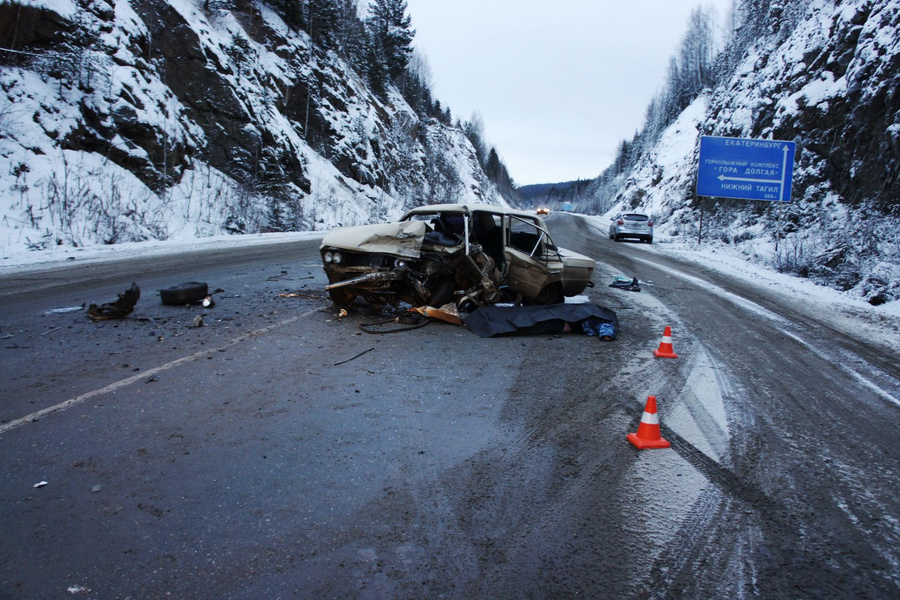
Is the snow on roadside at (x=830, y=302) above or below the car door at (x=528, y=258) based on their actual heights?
below

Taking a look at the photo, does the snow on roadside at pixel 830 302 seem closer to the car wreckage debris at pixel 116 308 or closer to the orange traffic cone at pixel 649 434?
the orange traffic cone at pixel 649 434

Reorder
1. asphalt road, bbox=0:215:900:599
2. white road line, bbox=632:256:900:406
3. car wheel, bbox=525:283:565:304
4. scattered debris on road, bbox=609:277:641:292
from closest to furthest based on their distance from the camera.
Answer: asphalt road, bbox=0:215:900:599 → white road line, bbox=632:256:900:406 → car wheel, bbox=525:283:565:304 → scattered debris on road, bbox=609:277:641:292

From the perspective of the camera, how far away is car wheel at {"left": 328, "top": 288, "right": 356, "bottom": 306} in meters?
6.95

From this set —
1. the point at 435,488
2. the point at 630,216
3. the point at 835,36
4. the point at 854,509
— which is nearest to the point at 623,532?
the point at 435,488

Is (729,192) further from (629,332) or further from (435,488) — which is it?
(435,488)

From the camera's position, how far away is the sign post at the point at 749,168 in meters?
18.7

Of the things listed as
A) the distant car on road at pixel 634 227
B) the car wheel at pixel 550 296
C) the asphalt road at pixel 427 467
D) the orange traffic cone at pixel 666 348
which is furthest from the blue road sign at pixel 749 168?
the orange traffic cone at pixel 666 348

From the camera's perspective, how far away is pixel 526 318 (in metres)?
6.82

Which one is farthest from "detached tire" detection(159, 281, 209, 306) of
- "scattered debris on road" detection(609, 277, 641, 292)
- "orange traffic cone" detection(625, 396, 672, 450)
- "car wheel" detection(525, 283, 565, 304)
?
"scattered debris on road" detection(609, 277, 641, 292)

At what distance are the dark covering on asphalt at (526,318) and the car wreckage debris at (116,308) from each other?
13.7 ft

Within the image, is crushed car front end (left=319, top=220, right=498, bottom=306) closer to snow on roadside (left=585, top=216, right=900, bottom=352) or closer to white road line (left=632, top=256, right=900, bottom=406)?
white road line (left=632, top=256, right=900, bottom=406)

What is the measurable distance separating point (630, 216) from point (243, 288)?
65.2 feet

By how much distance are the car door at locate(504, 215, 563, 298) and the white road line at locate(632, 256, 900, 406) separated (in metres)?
3.27

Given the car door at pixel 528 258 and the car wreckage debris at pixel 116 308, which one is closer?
the car wreckage debris at pixel 116 308
